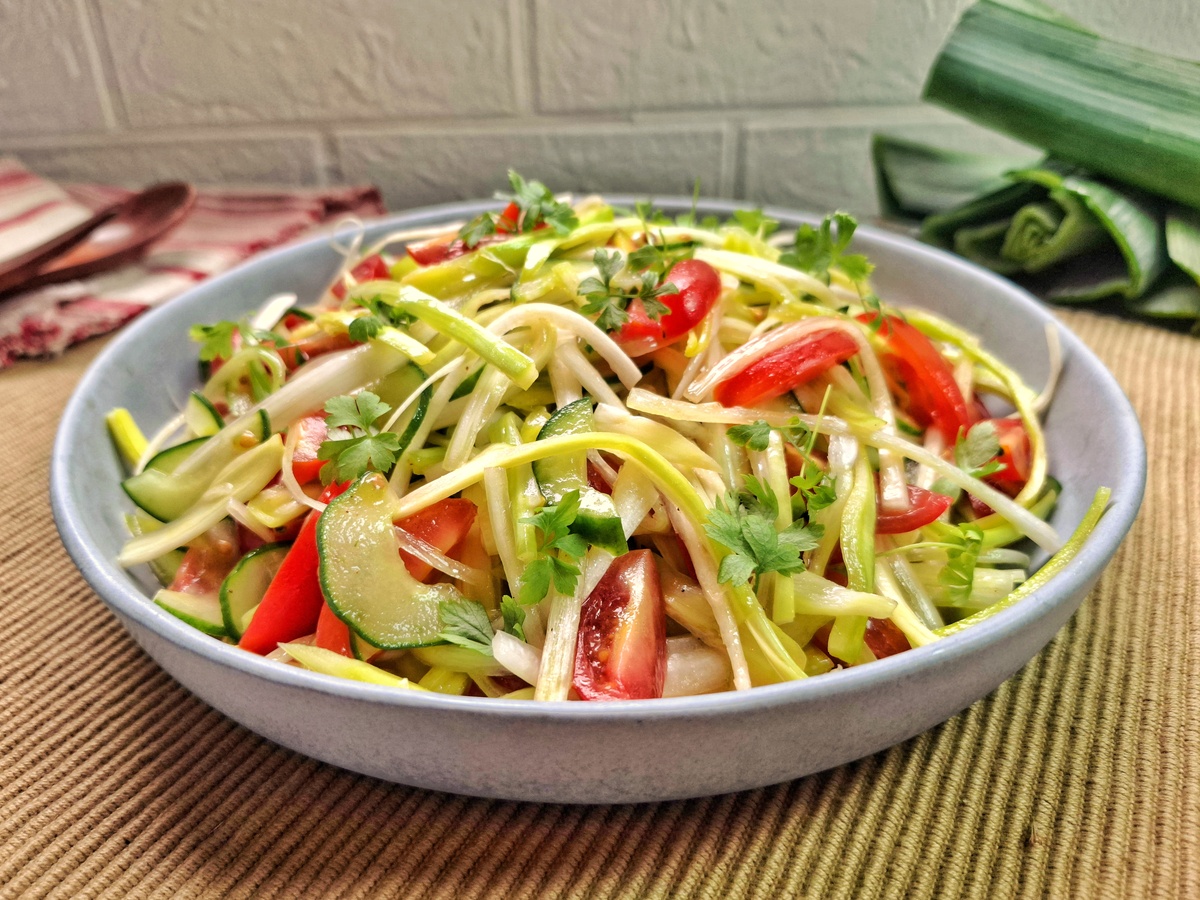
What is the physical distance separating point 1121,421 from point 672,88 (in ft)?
5.11

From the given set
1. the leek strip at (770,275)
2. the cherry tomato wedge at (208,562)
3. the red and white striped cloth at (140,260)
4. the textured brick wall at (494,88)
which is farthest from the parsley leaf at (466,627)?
the textured brick wall at (494,88)

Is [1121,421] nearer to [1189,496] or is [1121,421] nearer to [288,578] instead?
[1189,496]

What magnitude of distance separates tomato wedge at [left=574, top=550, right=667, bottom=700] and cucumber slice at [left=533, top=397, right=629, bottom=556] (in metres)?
0.04

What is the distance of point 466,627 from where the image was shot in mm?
883

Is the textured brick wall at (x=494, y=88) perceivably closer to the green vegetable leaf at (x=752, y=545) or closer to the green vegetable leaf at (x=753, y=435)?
the green vegetable leaf at (x=753, y=435)

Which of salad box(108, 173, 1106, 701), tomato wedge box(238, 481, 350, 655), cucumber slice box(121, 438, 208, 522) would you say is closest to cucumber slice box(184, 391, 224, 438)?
salad box(108, 173, 1106, 701)

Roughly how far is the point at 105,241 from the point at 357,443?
145 cm

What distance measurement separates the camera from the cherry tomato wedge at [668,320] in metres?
1.10

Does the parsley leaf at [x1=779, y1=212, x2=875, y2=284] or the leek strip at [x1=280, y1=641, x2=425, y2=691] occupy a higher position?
the parsley leaf at [x1=779, y1=212, x2=875, y2=284]

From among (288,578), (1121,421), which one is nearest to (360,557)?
(288,578)

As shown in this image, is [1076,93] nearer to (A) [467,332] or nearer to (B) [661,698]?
(A) [467,332]

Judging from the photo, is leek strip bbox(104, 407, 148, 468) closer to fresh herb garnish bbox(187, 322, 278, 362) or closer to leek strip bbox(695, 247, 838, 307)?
fresh herb garnish bbox(187, 322, 278, 362)

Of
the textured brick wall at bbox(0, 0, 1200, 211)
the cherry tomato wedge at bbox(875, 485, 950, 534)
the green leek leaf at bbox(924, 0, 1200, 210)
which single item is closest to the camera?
the cherry tomato wedge at bbox(875, 485, 950, 534)

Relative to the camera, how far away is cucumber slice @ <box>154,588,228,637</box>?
0.98 meters
